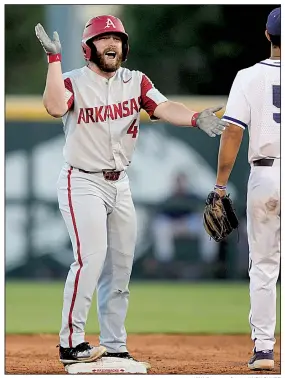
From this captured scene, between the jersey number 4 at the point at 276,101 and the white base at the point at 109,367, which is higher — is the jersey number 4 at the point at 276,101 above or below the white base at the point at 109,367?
above

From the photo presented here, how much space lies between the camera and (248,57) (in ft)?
49.0

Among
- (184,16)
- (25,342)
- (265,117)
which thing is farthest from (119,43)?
(184,16)

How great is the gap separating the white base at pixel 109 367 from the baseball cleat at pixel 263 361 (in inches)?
24.8

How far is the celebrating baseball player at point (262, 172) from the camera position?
18.5 ft

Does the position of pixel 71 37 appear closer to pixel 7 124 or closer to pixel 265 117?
pixel 7 124

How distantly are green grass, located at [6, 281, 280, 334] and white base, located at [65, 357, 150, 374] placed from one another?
3125 mm

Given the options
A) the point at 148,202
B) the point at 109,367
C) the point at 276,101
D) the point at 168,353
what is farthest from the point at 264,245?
the point at 148,202

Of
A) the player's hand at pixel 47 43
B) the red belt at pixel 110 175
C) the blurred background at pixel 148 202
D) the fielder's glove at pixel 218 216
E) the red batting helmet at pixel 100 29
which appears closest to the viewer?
the player's hand at pixel 47 43

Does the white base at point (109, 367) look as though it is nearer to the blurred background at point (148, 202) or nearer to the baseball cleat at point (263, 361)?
the baseball cleat at point (263, 361)

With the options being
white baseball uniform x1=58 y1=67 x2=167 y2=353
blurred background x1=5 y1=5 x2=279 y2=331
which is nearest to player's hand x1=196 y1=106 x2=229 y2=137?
white baseball uniform x1=58 y1=67 x2=167 y2=353

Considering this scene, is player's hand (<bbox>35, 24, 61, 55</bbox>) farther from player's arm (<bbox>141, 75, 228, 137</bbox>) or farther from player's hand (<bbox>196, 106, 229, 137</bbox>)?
player's hand (<bbox>196, 106, 229, 137</bbox>)

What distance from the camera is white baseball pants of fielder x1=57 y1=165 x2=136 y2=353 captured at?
5250 mm

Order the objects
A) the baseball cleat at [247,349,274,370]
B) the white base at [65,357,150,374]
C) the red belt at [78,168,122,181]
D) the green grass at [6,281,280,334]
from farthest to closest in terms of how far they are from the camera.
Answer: the green grass at [6,281,280,334] → the baseball cleat at [247,349,274,370] → the red belt at [78,168,122,181] → the white base at [65,357,150,374]

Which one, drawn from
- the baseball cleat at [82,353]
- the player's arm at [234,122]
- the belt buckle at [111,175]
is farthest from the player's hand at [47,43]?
the baseball cleat at [82,353]
